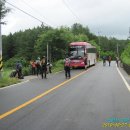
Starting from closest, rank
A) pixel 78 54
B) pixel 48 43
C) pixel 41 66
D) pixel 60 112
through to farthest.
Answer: pixel 60 112
pixel 41 66
pixel 78 54
pixel 48 43

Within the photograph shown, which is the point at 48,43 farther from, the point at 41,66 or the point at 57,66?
the point at 41,66

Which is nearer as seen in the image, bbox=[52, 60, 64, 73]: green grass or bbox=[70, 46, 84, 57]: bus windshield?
bbox=[52, 60, 64, 73]: green grass

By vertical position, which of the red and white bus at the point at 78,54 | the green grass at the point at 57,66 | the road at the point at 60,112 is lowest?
the green grass at the point at 57,66

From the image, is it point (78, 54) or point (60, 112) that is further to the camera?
point (78, 54)

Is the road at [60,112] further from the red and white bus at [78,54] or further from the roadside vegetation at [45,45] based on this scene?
the red and white bus at [78,54]

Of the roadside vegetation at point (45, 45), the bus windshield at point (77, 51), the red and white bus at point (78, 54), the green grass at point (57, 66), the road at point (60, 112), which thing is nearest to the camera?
the road at point (60, 112)

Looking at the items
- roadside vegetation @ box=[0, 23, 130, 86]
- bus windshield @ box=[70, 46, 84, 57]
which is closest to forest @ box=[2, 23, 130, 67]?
roadside vegetation @ box=[0, 23, 130, 86]

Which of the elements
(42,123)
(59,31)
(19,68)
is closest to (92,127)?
(42,123)

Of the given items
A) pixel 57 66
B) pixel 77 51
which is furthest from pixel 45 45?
pixel 77 51

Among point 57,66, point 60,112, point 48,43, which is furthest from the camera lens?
point 48,43

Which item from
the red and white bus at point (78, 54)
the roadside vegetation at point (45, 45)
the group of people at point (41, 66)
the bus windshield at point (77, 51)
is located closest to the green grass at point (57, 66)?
the roadside vegetation at point (45, 45)

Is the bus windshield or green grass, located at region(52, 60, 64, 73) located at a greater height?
the bus windshield

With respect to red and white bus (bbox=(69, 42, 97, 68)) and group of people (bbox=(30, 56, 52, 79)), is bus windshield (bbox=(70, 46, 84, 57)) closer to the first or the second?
red and white bus (bbox=(69, 42, 97, 68))

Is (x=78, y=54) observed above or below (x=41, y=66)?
above
